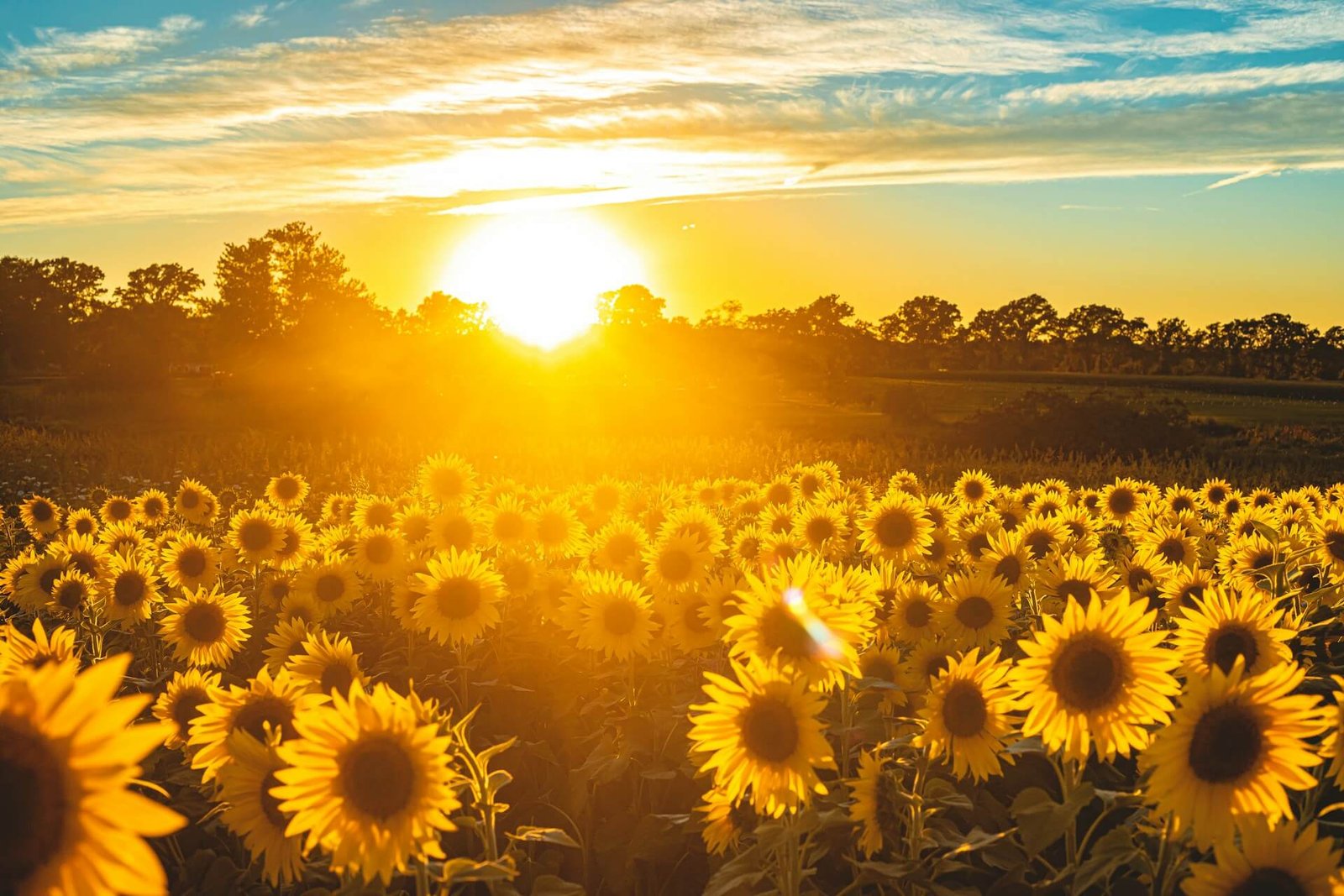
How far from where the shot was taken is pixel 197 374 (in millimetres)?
83812

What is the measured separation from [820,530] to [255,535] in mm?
3815

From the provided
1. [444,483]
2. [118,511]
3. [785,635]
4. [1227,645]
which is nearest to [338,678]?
[785,635]

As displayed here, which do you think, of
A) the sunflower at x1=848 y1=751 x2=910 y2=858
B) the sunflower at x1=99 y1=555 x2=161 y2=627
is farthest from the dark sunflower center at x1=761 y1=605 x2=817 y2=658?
the sunflower at x1=99 y1=555 x2=161 y2=627

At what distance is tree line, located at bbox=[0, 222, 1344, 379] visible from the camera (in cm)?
7525

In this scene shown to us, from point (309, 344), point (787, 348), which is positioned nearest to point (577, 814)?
point (787, 348)

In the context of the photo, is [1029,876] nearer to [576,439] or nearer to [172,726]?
[172,726]

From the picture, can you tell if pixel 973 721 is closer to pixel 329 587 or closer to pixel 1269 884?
pixel 1269 884

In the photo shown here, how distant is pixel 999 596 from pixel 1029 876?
1.45m

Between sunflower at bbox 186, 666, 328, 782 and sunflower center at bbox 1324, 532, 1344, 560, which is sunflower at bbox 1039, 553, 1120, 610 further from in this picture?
sunflower at bbox 186, 666, 328, 782

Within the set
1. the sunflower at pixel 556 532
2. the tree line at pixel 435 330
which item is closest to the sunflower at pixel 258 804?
the sunflower at pixel 556 532

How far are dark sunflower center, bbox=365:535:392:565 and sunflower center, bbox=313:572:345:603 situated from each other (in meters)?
0.26

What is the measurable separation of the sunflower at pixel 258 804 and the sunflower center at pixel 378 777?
499 millimetres

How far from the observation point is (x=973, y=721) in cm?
298

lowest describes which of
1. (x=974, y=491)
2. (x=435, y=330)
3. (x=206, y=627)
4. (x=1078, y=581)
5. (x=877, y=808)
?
(x=435, y=330)
